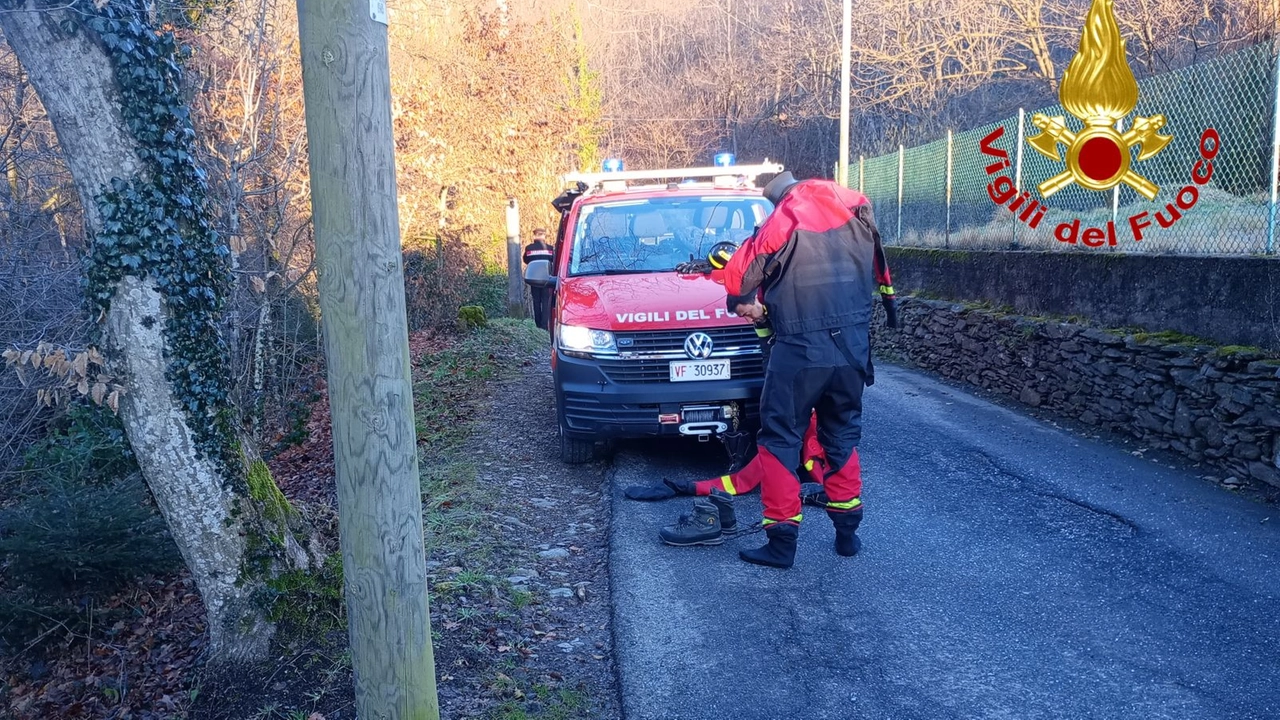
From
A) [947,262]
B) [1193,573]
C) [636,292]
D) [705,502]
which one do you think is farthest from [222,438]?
[947,262]

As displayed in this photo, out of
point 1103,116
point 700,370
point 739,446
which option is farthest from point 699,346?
point 1103,116

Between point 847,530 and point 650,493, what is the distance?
153 centimetres

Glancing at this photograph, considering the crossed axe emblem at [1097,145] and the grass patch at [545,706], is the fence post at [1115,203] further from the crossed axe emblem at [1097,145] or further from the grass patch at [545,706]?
the grass patch at [545,706]

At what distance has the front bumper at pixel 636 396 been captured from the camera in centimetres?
631

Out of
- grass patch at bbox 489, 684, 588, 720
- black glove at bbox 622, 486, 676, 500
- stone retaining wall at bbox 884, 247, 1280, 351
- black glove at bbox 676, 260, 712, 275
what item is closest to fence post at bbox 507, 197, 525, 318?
stone retaining wall at bbox 884, 247, 1280, 351

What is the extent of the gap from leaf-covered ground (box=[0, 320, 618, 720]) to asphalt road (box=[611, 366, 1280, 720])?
255mm

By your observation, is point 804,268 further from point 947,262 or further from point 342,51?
→ point 947,262

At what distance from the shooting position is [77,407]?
7168mm

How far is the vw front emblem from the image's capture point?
635 cm

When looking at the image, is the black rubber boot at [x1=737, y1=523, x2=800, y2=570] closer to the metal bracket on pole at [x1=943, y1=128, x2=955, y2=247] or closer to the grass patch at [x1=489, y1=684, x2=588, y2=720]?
the grass patch at [x1=489, y1=684, x2=588, y2=720]

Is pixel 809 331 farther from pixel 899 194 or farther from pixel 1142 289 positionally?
pixel 899 194

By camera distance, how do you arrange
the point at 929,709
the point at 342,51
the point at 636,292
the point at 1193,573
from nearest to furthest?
1. the point at 342,51
2. the point at 929,709
3. the point at 1193,573
4. the point at 636,292

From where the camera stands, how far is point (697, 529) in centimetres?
541

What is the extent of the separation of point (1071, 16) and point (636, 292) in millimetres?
16235
